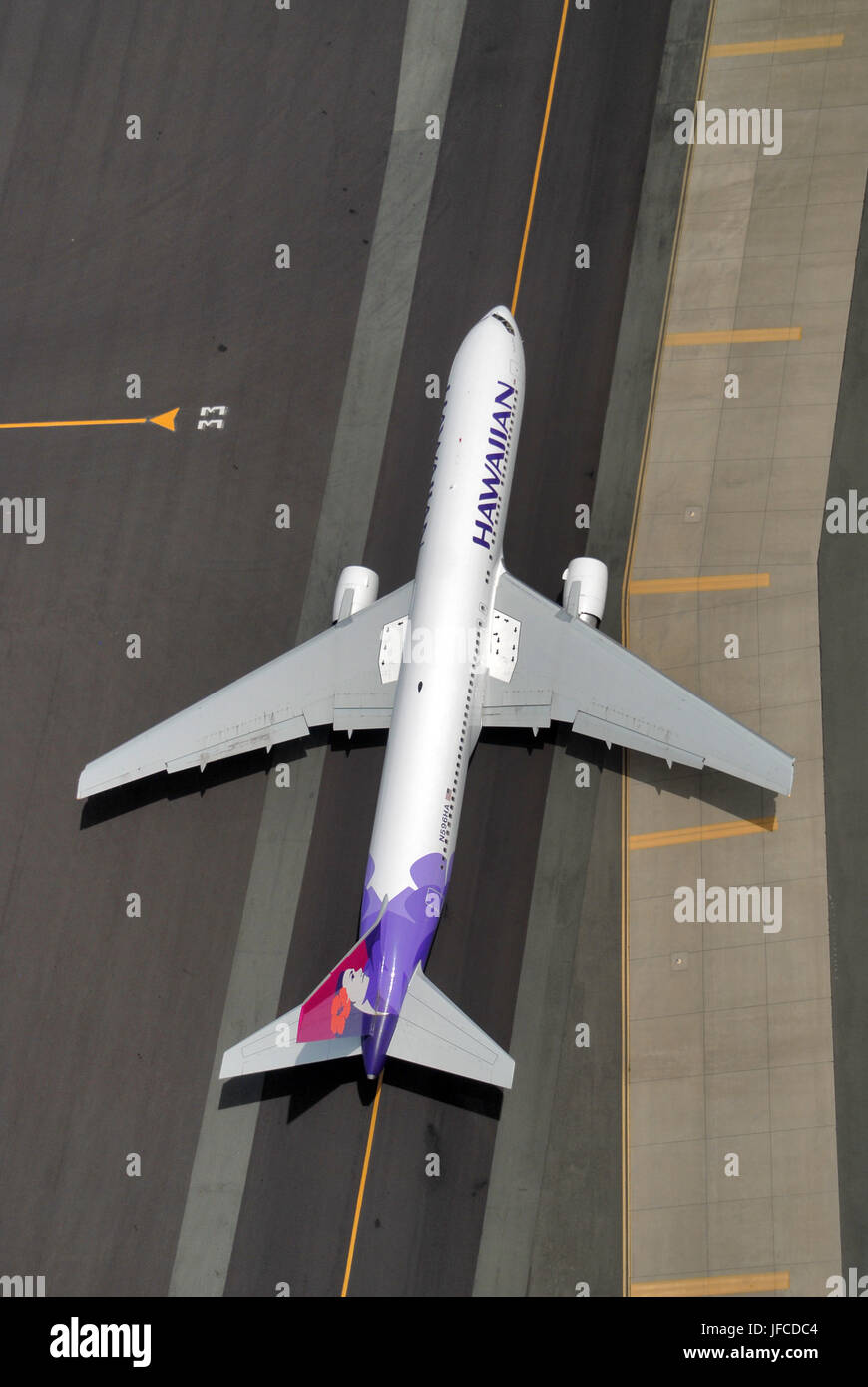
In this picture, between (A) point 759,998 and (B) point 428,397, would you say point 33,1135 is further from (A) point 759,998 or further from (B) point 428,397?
(B) point 428,397

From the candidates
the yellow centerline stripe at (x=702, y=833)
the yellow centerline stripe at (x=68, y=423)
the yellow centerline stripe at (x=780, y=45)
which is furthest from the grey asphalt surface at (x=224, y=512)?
the yellow centerline stripe at (x=702, y=833)

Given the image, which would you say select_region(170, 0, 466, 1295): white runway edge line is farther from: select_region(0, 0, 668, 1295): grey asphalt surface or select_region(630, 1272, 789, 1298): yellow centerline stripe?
select_region(630, 1272, 789, 1298): yellow centerline stripe

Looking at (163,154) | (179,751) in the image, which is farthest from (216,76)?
(179,751)

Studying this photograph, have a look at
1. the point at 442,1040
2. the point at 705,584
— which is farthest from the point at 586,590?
the point at 442,1040

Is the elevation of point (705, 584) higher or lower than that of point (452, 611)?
higher

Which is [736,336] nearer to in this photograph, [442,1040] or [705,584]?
[705,584]

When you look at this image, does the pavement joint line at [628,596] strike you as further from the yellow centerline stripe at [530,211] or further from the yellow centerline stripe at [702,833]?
the yellow centerline stripe at [530,211]

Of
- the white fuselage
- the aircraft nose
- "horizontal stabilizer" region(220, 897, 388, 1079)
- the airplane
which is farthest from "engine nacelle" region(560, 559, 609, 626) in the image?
"horizontal stabilizer" region(220, 897, 388, 1079)
